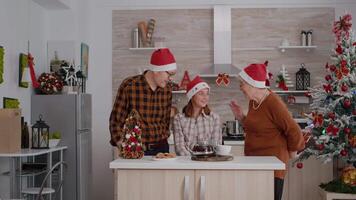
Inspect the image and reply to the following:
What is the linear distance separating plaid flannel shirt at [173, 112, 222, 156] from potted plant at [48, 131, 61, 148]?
2.18 m

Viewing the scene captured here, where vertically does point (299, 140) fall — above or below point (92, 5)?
below

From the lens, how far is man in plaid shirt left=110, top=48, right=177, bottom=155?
14.0 feet

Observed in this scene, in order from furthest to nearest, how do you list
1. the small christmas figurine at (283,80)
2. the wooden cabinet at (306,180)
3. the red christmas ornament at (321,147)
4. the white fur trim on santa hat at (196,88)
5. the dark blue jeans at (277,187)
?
1. the small christmas figurine at (283,80)
2. the wooden cabinet at (306,180)
3. the red christmas ornament at (321,147)
4. the white fur trim on santa hat at (196,88)
5. the dark blue jeans at (277,187)

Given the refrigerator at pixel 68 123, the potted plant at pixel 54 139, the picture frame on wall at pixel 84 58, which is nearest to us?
the potted plant at pixel 54 139

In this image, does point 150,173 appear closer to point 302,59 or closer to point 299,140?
point 299,140

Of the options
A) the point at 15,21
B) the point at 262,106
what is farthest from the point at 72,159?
the point at 262,106

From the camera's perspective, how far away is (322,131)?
6461 mm

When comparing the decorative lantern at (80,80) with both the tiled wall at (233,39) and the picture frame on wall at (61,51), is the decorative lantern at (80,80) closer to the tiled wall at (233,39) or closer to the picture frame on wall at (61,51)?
the picture frame on wall at (61,51)

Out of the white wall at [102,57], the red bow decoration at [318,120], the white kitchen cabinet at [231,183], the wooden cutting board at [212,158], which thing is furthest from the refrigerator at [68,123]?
the white kitchen cabinet at [231,183]

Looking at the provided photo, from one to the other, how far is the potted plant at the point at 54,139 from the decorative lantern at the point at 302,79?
10.5ft

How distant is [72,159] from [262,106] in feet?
9.98

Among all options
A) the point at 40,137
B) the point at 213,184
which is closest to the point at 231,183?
the point at 213,184

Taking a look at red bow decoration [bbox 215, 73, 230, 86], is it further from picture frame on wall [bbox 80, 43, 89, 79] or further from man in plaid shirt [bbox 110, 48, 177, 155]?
man in plaid shirt [bbox 110, 48, 177, 155]

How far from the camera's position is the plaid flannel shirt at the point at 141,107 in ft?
14.0
